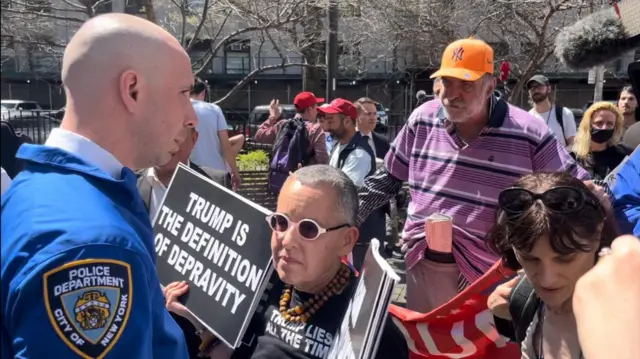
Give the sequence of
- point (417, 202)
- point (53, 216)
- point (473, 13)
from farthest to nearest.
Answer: point (473, 13), point (417, 202), point (53, 216)

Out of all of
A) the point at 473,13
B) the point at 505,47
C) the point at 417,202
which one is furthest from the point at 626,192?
the point at 505,47

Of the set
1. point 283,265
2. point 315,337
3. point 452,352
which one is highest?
point 283,265

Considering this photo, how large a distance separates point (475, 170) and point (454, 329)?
2.71 ft

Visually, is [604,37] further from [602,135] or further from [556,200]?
[602,135]

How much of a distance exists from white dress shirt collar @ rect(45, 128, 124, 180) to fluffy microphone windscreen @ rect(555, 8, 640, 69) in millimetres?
1743

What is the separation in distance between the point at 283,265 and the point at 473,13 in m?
8.23

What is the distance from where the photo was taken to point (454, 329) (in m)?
2.48

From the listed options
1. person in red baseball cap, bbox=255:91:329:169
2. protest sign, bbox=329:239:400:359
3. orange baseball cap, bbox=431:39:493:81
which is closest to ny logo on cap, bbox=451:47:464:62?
orange baseball cap, bbox=431:39:493:81

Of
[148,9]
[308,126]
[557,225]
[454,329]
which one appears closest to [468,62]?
[454,329]

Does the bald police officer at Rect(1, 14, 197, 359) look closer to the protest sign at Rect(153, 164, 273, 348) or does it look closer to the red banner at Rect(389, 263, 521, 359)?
the protest sign at Rect(153, 164, 273, 348)

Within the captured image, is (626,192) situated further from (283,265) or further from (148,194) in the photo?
(148,194)

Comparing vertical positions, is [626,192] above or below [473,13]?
below

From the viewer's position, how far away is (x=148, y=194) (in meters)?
3.19

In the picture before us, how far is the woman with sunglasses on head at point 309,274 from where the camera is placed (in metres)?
2.00
